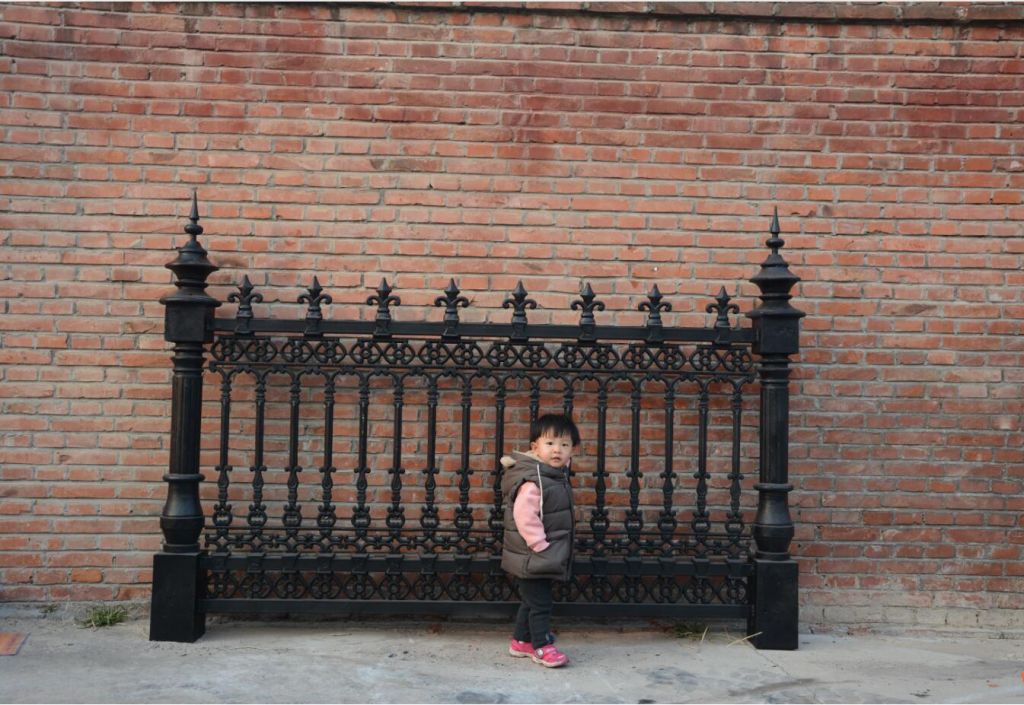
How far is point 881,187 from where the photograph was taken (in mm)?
5078

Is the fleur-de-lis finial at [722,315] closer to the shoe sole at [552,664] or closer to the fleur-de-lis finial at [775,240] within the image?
the fleur-de-lis finial at [775,240]

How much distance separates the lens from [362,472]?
4.64 m

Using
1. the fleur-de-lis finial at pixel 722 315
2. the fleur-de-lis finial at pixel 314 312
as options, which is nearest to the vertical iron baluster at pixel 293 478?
the fleur-de-lis finial at pixel 314 312

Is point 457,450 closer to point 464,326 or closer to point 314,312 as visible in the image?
point 464,326

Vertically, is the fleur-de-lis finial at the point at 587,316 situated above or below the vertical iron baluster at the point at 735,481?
above

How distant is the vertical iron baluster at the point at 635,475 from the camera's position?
15.3ft

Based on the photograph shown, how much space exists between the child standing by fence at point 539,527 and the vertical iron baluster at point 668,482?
0.60m

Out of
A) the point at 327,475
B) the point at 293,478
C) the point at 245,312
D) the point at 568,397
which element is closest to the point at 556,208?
the point at 568,397

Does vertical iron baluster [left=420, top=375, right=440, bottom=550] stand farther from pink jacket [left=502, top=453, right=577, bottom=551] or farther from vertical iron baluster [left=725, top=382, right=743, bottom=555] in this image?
vertical iron baluster [left=725, top=382, right=743, bottom=555]

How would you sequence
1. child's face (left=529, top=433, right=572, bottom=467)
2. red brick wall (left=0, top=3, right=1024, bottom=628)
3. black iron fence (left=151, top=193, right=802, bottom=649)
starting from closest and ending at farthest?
child's face (left=529, top=433, right=572, bottom=467) < black iron fence (left=151, top=193, right=802, bottom=649) < red brick wall (left=0, top=3, right=1024, bottom=628)

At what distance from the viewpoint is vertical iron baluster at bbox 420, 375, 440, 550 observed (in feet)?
15.1

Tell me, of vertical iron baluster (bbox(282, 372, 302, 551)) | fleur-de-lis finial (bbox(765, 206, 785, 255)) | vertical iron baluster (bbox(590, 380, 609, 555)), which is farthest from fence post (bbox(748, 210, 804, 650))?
vertical iron baluster (bbox(282, 372, 302, 551))

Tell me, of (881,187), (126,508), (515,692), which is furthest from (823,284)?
(126,508)

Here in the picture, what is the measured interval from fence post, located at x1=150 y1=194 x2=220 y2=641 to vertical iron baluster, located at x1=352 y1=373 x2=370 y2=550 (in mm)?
768
